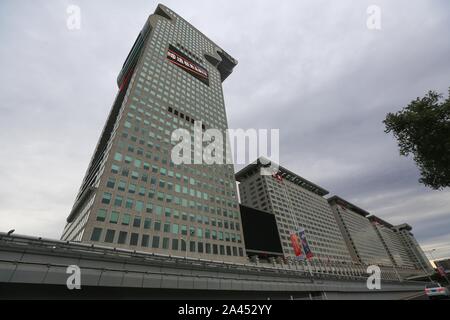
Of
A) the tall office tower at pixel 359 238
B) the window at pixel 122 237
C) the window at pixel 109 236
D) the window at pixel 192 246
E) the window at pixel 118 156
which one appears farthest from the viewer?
the tall office tower at pixel 359 238

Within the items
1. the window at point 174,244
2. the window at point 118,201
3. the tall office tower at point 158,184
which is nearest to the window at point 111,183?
the tall office tower at point 158,184

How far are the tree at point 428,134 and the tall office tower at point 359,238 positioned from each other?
146191 millimetres

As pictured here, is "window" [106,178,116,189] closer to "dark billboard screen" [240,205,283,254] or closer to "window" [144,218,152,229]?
"window" [144,218,152,229]

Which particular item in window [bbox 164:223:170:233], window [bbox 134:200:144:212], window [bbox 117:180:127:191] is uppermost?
window [bbox 117:180:127:191]

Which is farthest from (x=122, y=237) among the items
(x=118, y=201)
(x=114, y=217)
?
(x=118, y=201)

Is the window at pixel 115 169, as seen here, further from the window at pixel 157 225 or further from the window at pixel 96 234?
the window at pixel 157 225

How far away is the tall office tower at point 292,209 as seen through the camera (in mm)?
102062

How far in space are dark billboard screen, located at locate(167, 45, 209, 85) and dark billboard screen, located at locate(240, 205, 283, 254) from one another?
6486 cm

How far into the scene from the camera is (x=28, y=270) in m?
12.9

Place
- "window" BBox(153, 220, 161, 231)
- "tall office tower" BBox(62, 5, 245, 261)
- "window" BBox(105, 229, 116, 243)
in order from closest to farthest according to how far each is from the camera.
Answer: "window" BBox(105, 229, 116, 243)
"tall office tower" BBox(62, 5, 245, 261)
"window" BBox(153, 220, 161, 231)

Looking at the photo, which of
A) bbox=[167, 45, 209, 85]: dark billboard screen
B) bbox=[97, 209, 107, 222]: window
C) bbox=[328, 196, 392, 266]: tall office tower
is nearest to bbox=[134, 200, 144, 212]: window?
bbox=[97, 209, 107, 222]: window

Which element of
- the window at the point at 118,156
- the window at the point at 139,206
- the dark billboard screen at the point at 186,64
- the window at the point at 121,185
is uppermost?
the dark billboard screen at the point at 186,64

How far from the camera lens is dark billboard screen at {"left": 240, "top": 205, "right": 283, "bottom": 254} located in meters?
76.9

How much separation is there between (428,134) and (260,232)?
232ft
